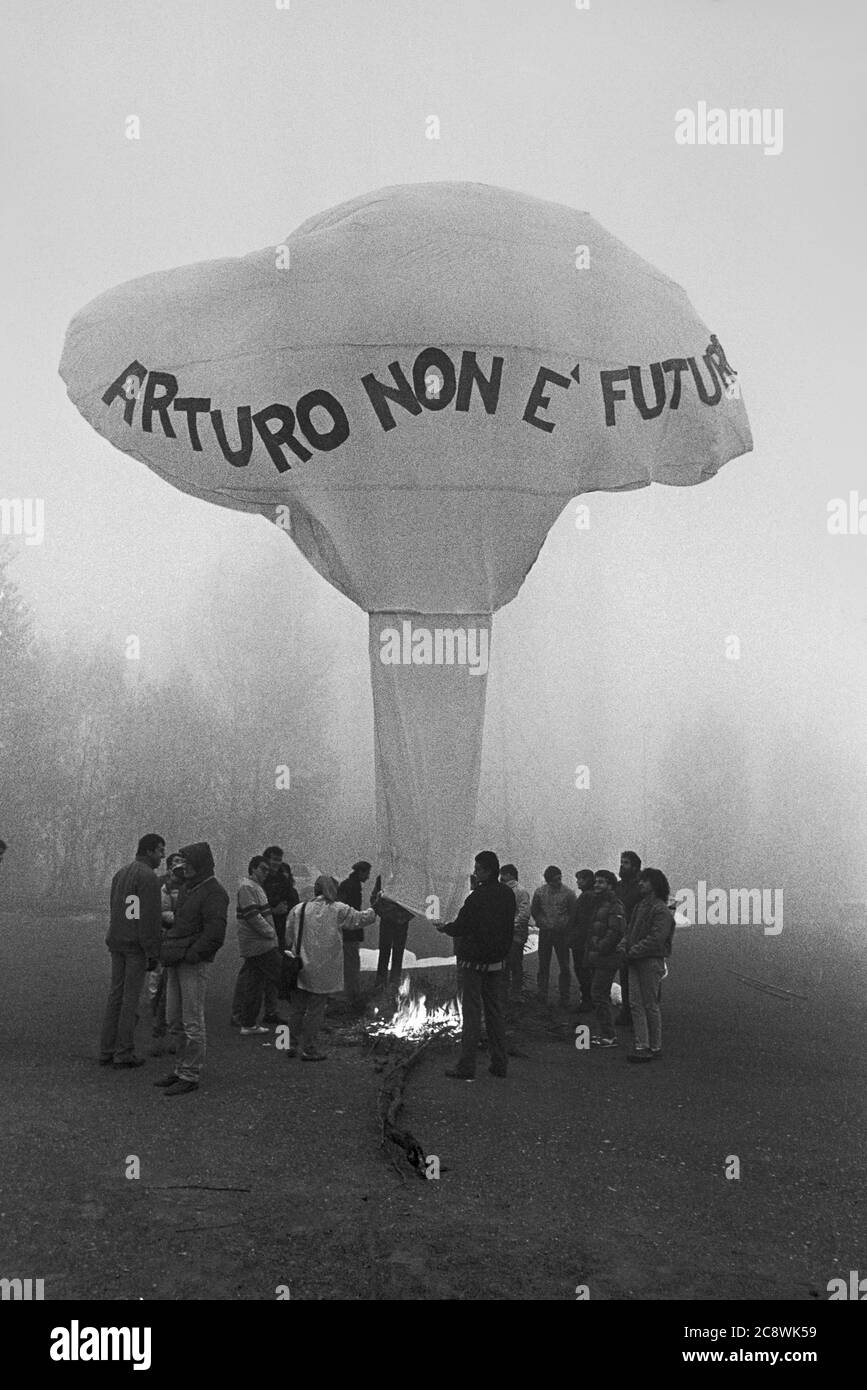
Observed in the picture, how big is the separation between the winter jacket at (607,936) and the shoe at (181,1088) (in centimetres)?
374

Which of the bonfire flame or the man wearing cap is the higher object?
the man wearing cap

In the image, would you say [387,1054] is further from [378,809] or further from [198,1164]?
[198,1164]

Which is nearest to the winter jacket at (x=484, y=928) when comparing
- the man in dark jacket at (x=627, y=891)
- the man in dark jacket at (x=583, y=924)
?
the man in dark jacket at (x=627, y=891)

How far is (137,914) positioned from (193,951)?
0.83 m

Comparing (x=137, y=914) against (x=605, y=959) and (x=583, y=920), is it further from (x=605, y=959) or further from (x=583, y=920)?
(x=583, y=920)

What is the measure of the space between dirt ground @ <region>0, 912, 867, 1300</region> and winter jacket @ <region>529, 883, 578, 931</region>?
133 cm

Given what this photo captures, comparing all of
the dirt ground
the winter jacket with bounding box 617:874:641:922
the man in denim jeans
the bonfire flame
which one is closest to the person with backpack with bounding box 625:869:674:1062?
the dirt ground

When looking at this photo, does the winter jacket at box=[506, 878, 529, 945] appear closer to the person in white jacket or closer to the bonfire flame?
Answer: the bonfire flame

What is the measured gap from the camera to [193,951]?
25.3ft

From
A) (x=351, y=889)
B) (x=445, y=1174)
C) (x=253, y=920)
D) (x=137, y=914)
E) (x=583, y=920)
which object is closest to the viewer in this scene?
(x=445, y=1174)

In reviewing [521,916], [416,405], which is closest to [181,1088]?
[521,916]

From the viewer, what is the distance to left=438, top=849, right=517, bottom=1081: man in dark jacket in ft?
27.7

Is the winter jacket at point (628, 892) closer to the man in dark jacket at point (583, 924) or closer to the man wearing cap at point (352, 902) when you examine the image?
the man in dark jacket at point (583, 924)

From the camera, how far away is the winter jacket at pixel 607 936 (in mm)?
9633
